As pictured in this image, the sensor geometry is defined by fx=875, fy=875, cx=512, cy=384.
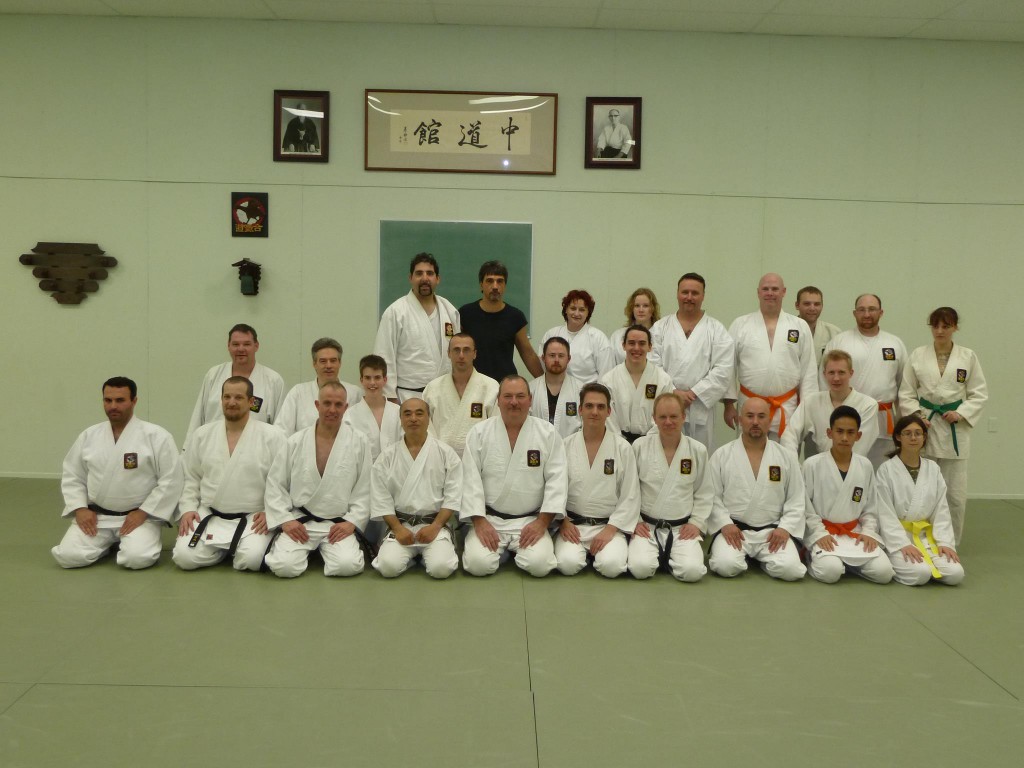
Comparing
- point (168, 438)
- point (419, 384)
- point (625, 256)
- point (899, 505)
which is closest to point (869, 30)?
point (625, 256)

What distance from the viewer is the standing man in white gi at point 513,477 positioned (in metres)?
4.41

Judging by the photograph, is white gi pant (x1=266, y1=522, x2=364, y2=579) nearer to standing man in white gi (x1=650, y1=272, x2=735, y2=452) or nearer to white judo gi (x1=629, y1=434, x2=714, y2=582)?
white judo gi (x1=629, y1=434, x2=714, y2=582)

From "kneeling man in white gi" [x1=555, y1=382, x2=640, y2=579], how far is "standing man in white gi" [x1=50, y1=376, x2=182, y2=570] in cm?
204

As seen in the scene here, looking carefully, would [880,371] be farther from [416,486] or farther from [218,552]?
[218,552]

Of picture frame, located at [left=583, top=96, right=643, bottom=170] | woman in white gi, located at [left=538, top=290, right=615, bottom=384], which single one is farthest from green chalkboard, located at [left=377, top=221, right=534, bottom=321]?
woman in white gi, located at [left=538, top=290, right=615, bottom=384]

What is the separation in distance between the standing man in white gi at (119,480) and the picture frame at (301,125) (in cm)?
248

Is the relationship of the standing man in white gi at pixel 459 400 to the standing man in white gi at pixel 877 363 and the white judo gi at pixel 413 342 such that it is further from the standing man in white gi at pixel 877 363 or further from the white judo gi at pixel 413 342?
the standing man in white gi at pixel 877 363

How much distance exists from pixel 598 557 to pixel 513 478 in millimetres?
579

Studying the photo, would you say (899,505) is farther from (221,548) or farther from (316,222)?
(316,222)

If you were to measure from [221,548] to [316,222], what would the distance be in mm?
2817

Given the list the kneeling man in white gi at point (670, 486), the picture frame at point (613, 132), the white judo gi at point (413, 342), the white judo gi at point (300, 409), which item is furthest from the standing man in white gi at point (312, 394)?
the picture frame at point (613, 132)

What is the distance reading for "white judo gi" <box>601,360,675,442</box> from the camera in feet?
16.3

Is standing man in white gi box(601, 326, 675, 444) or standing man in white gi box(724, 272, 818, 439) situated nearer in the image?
standing man in white gi box(601, 326, 675, 444)

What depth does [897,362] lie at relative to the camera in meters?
5.29
